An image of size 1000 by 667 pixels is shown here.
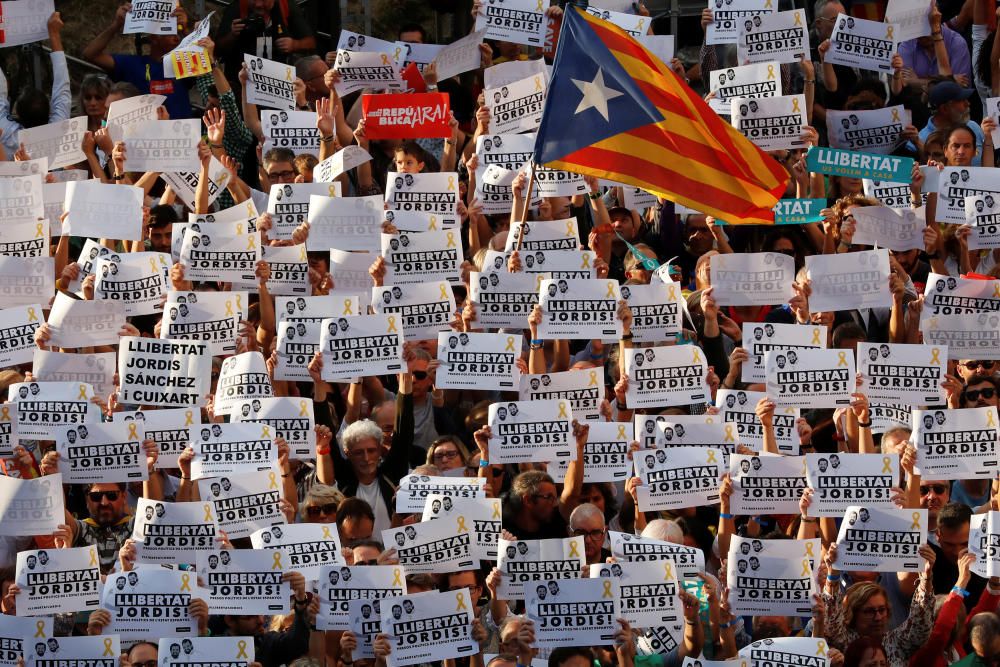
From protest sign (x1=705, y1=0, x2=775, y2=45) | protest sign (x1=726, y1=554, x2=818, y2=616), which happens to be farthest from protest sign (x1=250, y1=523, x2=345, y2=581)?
protest sign (x1=705, y1=0, x2=775, y2=45)

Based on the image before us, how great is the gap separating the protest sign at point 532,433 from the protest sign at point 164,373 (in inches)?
68.5

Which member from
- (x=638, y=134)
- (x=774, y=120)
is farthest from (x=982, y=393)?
(x=774, y=120)

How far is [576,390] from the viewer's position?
12.6 metres

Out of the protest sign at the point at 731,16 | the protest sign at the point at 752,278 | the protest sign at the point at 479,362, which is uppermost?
the protest sign at the point at 731,16

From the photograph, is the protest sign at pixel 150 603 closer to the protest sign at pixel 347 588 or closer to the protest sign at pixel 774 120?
the protest sign at pixel 347 588

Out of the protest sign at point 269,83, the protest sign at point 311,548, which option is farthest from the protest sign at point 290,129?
the protest sign at point 311,548

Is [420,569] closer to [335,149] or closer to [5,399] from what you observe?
[5,399]

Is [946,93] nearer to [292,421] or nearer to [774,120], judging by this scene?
[774,120]

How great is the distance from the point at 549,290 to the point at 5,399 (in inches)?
123

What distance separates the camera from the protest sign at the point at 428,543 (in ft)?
37.4

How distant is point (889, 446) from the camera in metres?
12.1

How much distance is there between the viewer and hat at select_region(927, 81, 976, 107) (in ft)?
49.5

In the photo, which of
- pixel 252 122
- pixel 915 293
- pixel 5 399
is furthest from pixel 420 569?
pixel 252 122

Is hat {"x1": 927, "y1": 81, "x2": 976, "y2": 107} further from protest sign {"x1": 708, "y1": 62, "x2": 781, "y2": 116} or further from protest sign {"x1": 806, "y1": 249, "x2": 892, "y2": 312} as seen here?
protest sign {"x1": 806, "y1": 249, "x2": 892, "y2": 312}
